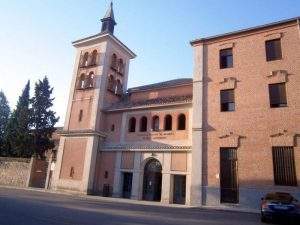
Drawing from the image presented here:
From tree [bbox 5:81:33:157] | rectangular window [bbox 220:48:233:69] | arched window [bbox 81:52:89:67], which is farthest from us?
tree [bbox 5:81:33:157]

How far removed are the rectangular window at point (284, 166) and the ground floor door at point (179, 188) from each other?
757cm

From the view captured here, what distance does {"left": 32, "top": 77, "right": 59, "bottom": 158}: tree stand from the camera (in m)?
35.6

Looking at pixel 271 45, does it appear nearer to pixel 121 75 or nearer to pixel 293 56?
pixel 293 56

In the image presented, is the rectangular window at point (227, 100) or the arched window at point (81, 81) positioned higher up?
the arched window at point (81, 81)

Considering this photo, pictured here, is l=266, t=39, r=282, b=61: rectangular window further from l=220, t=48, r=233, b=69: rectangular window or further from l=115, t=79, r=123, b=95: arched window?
l=115, t=79, r=123, b=95: arched window

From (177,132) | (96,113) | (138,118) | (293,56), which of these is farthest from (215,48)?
(96,113)

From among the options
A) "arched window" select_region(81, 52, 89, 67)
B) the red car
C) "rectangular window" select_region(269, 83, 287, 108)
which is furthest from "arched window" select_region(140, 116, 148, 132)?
the red car

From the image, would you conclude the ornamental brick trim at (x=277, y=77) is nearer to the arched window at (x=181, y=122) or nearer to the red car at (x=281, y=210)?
the arched window at (x=181, y=122)

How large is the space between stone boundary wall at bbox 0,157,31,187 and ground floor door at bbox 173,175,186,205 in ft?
58.1

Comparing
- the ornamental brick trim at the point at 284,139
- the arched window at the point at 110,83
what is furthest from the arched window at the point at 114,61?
the ornamental brick trim at the point at 284,139

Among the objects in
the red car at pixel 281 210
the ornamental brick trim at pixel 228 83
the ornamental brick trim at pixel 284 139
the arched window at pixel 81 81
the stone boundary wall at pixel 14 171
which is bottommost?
the red car at pixel 281 210

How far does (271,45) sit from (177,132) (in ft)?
32.8

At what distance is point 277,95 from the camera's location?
66.4 feet

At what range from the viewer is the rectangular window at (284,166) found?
18.2 metres
